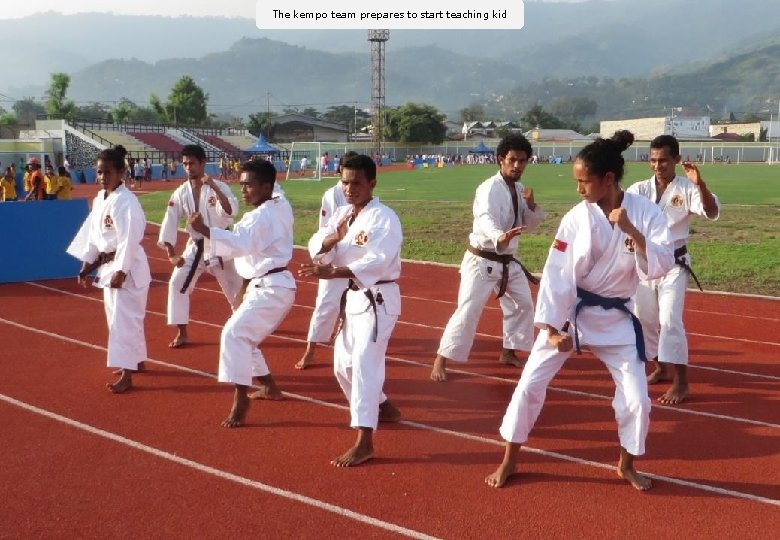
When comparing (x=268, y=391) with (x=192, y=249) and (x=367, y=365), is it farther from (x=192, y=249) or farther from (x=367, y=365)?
(x=192, y=249)

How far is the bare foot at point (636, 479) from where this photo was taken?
187 inches

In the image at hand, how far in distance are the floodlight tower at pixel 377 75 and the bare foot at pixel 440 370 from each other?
72.1 meters

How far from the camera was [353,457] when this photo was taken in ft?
16.9

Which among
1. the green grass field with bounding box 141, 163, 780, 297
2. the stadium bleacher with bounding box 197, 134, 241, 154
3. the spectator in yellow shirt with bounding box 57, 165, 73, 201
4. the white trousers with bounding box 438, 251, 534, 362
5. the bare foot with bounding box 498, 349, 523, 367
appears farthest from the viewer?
the stadium bleacher with bounding box 197, 134, 241, 154

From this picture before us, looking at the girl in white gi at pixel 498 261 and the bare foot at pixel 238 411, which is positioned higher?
the girl in white gi at pixel 498 261

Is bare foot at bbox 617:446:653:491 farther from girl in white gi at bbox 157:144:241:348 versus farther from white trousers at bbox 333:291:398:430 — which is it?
girl in white gi at bbox 157:144:241:348

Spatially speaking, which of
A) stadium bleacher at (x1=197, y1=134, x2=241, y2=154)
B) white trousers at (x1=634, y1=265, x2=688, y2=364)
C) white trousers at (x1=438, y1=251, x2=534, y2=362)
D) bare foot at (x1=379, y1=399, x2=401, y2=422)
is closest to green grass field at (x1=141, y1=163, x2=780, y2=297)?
white trousers at (x1=634, y1=265, x2=688, y2=364)

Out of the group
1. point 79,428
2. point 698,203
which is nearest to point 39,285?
point 79,428

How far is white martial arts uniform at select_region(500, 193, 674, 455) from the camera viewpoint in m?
4.52

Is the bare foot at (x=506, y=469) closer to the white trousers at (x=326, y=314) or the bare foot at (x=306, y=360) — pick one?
the bare foot at (x=306, y=360)

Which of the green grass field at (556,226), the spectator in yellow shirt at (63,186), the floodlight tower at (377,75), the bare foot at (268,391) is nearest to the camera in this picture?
the bare foot at (268,391)

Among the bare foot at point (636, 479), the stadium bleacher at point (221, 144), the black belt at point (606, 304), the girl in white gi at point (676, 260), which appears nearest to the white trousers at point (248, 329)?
the black belt at point (606, 304)

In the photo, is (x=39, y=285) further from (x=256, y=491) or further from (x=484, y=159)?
(x=484, y=159)

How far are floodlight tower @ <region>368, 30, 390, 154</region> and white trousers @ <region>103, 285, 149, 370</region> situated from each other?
7231 cm
